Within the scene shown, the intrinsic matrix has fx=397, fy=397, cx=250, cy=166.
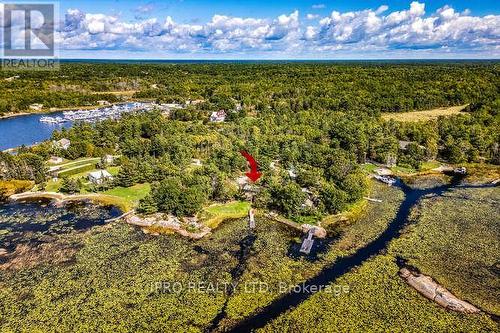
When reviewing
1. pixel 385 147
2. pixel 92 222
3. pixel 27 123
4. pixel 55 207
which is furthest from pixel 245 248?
pixel 27 123

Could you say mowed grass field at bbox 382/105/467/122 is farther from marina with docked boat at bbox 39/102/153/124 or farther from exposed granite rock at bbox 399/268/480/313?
marina with docked boat at bbox 39/102/153/124

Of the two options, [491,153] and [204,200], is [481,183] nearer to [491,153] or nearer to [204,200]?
[491,153]

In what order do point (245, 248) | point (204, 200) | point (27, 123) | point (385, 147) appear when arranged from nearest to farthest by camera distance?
point (245, 248)
point (204, 200)
point (385, 147)
point (27, 123)

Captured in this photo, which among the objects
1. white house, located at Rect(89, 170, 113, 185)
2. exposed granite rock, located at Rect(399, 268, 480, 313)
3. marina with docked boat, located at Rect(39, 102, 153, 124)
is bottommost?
exposed granite rock, located at Rect(399, 268, 480, 313)

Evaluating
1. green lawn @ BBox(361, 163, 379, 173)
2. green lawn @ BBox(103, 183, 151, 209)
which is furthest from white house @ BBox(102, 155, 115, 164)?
green lawn @ BBox(361, 163, 379, 173)

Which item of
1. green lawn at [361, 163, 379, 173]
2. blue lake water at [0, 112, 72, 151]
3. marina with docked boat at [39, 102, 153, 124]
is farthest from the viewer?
marina with docked boat at [39, 102, 153, 124]
